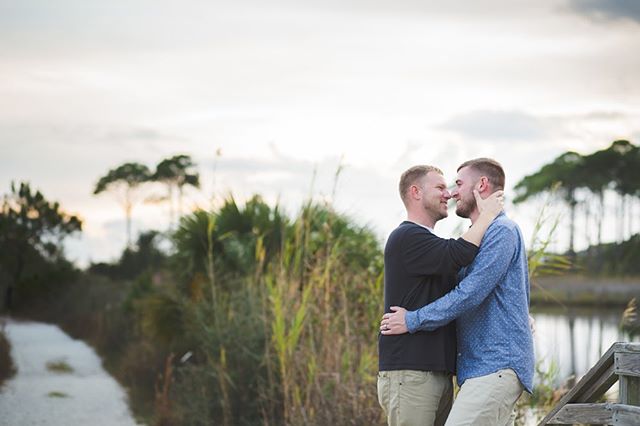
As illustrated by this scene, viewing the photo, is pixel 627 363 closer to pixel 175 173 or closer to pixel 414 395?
pixel 414 395

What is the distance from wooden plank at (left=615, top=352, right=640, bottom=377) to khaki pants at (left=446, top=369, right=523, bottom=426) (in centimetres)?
68

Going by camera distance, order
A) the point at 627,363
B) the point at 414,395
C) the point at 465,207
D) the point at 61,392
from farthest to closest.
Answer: the point at 61,392, the point at 627,363, the point at 465,207, the point at 414,395

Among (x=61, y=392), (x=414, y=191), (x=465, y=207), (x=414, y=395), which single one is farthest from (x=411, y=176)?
(x=61, y=392)

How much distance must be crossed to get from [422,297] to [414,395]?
15.2 inches

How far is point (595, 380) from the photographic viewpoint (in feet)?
14.5

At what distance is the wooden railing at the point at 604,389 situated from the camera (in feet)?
13.7

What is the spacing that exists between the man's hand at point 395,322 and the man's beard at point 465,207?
47 cm

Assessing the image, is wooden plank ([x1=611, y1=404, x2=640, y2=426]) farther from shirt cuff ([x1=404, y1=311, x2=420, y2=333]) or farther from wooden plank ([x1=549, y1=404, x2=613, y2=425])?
shirt cuff ([x1=404, y1=311, x2=420, y2=333])

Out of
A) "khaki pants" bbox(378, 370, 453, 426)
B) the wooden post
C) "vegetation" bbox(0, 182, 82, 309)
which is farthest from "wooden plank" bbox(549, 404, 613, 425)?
"vegetation" bbox(0, 182, 82, 309)

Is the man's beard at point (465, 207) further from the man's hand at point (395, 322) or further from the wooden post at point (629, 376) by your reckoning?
the wooden post at point (629, 376)

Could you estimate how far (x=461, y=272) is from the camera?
3932mm

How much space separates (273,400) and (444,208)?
162 inches

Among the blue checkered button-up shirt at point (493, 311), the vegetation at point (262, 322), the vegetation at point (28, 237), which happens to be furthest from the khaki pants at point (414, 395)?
the vegetation at point (28, 237)

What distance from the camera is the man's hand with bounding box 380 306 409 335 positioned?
12.5 feet
